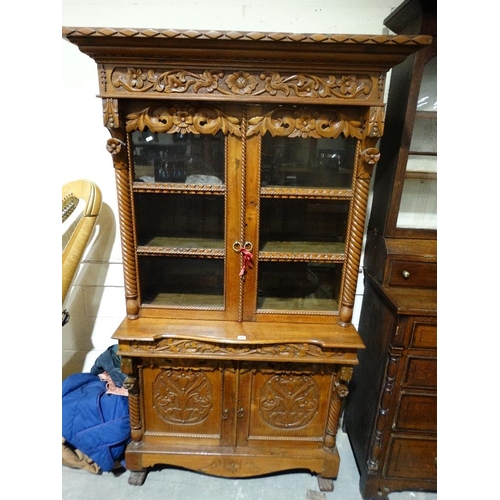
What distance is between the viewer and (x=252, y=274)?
1325 millimetres

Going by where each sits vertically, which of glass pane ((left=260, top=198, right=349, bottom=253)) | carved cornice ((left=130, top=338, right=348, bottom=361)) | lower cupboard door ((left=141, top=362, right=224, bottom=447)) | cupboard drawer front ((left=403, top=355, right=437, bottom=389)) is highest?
glass pane ((left=260, top=198, right=349, bottom=253))

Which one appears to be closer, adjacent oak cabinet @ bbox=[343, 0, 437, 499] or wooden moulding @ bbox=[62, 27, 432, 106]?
wooden moulding @ bbox=[62, 27, 432, 106]

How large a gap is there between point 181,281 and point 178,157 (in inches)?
20.7

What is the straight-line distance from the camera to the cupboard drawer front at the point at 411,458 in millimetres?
1387

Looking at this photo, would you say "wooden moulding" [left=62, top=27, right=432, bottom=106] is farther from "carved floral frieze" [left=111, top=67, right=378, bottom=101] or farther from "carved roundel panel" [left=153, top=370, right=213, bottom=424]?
"carved roundel panel" [left=153, top=370, right=213, bottom=424]

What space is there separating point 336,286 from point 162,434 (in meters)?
1.02

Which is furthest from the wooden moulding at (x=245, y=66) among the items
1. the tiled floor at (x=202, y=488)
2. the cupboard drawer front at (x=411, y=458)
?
the tiled floor at (x=202, y=488)

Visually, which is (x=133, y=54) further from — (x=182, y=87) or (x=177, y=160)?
(x=177, y=160)

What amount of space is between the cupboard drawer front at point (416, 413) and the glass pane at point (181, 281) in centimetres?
85

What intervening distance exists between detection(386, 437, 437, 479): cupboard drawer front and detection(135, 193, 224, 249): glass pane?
114 centimetres

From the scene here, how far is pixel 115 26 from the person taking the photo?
1479mm

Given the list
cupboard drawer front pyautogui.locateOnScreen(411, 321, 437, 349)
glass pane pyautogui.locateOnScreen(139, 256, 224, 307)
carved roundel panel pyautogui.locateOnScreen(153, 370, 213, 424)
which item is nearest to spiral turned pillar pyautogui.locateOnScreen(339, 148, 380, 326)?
cupboard drawer front pyautogui.locateOnScreen(411, 321, 437, 349)

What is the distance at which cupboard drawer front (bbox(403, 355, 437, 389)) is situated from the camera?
1.29 meters

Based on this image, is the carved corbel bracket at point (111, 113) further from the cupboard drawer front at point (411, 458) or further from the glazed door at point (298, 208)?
the cupboard drawer front at point (411, 458)
